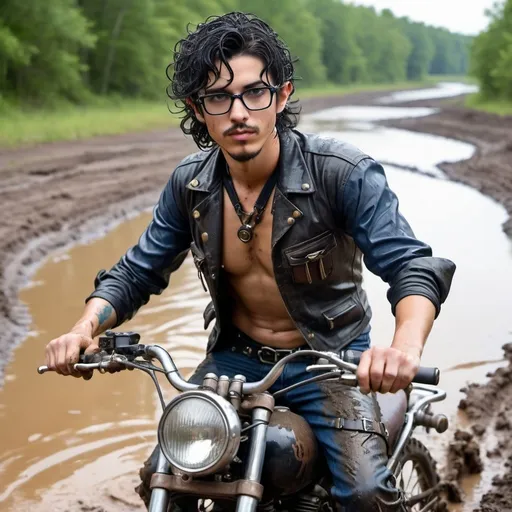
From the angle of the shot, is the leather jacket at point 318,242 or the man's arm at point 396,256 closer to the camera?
the man's arm at point 396,256

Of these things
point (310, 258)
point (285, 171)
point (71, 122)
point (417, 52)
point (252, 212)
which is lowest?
point (417, 52)

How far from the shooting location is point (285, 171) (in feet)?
9.53

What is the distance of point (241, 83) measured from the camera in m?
2.74

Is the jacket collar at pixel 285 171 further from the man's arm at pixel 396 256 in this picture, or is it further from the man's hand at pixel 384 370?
the man's hand at pixel 384 370

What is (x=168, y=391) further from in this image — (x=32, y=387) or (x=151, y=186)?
(x=151, y=186)

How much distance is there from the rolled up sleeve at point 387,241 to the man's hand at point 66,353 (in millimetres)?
879

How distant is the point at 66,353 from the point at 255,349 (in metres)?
0.68

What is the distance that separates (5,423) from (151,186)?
353 inches

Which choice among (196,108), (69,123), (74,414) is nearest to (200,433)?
(196,108)

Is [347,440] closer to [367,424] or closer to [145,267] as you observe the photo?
[367,424]

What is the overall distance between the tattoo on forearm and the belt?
42 centimetres

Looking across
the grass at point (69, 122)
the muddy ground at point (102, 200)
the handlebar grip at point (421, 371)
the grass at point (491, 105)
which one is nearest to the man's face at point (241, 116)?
the handlebar grip at point (421, 371)

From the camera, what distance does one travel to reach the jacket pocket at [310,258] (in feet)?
9.28

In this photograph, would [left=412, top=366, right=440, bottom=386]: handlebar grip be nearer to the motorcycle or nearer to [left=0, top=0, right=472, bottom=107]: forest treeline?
the motorcycle
